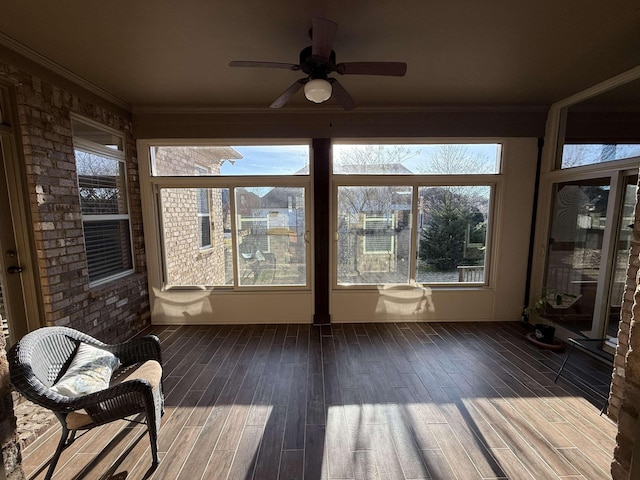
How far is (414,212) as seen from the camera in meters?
3.70

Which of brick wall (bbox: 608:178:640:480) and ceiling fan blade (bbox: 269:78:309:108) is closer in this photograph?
brick wall (bbox: 608:178:640:480)

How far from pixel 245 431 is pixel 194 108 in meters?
3.49

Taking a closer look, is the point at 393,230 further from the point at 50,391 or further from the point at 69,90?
the point at 69,90

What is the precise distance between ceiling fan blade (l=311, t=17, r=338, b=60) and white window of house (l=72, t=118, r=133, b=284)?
2.58 metres

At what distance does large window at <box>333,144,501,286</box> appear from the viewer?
3609 millimetres

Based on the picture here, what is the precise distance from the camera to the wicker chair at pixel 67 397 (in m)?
1.43

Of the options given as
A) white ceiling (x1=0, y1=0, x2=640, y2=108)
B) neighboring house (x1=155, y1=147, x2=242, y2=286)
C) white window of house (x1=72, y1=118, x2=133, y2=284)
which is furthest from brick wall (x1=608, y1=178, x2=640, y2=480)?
white window of house (x1=72, y1=118, x2=133, y2=284)

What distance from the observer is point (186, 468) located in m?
1.64

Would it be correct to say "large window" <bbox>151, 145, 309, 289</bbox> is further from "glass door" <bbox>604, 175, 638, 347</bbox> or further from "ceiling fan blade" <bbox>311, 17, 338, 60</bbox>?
"glass door" <bbox>604, 175, 638, 347</bbox>

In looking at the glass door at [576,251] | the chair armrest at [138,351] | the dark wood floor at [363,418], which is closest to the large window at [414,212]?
the glass door at [576,251]

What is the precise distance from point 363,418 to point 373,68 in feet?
8.30

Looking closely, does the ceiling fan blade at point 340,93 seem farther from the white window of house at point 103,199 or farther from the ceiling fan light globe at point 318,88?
the white window of house at point 103,199

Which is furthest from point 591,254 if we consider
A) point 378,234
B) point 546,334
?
point 378,234

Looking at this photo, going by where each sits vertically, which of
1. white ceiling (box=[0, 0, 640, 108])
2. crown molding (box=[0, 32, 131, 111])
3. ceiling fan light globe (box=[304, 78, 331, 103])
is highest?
white ceiling (box=[0, 0, 640, 108])
